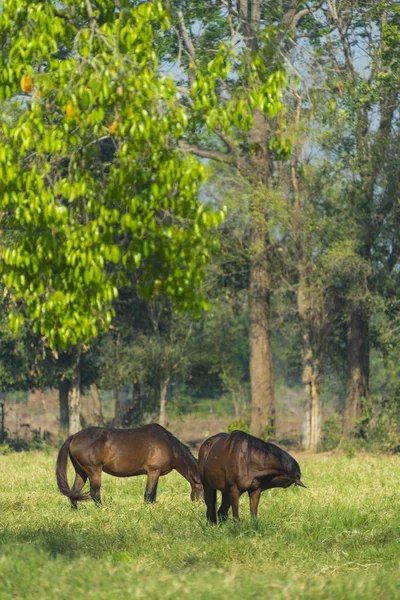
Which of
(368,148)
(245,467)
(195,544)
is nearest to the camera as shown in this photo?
(195,544)

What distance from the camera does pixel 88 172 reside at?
1137 cm

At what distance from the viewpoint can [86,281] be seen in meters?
10.4

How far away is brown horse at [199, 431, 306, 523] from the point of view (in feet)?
46.0

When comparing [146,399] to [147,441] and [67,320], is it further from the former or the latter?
[67,320]

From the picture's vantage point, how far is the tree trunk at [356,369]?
1369 inches

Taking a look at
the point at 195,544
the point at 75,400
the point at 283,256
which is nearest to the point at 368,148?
the point at 283,256

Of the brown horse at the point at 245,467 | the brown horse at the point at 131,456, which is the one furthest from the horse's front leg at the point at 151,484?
the brown horse at the point at 245,467

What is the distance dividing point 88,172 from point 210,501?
5.67 metres

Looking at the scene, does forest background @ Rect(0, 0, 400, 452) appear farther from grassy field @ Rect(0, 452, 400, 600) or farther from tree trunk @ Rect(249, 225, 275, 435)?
grassy field @ Rect(0, 452, 400, 600)

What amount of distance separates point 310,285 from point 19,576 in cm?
2463

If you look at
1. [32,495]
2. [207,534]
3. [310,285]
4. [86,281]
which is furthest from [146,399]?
[86,281]

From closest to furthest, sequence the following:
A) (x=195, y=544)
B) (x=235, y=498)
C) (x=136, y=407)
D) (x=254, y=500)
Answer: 1. (x=195, y=544)
2. (x=235, y=498)
3. (x=254, y=500)
4. (x=136, y=407)

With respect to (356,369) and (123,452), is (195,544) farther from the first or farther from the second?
(356,369)

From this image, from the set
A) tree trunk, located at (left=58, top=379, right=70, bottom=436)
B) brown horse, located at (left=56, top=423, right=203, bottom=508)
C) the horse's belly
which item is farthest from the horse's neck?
tree trunk, located at (left=58, top=379, right=70, bottom=436)
